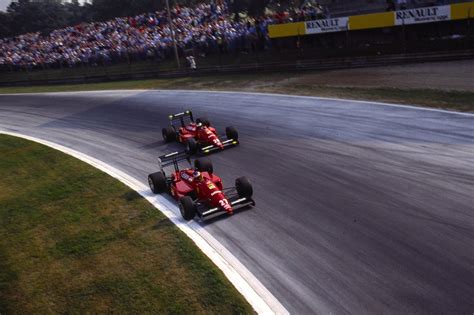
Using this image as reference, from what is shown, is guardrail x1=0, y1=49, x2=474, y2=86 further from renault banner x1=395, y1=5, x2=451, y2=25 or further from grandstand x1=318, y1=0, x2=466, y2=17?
grandstand x1=318, y1=0, x2=466, y2=17

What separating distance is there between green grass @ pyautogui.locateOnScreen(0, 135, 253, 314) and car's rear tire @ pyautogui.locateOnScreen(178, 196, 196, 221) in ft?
1.29

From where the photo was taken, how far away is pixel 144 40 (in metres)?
37.4

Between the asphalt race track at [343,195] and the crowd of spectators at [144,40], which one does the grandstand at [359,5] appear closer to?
the crowd of spectators at [144,40]

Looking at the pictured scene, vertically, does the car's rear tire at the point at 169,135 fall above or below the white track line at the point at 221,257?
above

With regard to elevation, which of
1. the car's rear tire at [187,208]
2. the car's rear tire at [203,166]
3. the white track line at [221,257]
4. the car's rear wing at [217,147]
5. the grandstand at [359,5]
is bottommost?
the white track line at [221,257]

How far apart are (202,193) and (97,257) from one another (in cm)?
276

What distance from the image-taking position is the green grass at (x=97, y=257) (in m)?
7.75

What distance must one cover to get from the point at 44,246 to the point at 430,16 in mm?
22110

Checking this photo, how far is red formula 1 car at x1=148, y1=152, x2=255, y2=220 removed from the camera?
1047 centimetres

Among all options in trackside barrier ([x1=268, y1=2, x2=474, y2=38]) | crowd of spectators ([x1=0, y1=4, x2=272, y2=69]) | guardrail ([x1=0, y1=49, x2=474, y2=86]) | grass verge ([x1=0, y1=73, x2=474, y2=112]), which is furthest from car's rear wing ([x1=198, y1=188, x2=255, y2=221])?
crowd of spectators ([x1=0, y1=4, x2=272, y2=69])


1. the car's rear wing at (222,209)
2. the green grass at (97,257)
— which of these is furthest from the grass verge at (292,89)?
the green grass at (97,257)

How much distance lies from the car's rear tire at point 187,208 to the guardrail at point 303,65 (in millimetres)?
17502

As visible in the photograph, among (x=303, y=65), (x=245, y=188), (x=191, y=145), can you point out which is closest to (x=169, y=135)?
(x=191, y=145)

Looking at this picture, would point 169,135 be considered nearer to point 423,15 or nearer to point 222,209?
point 222,209
